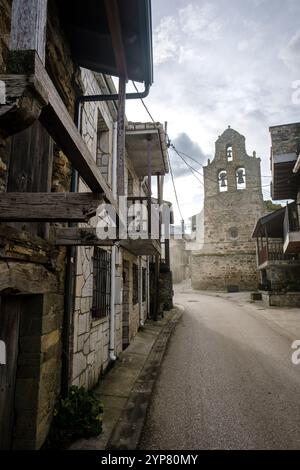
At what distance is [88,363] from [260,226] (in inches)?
616

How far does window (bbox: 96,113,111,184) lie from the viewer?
6070mm

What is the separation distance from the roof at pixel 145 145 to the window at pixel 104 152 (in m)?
1.19

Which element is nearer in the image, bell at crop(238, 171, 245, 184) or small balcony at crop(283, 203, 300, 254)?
small balcony at crop(283, 203, 300, 254)

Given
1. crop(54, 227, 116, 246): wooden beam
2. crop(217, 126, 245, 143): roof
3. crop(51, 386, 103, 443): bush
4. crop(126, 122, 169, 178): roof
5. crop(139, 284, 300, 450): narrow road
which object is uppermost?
crop(217, 126, 245, 143): roof

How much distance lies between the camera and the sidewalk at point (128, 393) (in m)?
3.06

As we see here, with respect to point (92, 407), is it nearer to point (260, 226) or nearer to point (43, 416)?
point (43, 416)

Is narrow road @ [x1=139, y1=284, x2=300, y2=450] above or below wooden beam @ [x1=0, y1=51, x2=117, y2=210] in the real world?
below

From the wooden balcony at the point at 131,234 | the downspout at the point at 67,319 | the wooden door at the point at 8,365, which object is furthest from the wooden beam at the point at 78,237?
the wooden door at the point at 8,365

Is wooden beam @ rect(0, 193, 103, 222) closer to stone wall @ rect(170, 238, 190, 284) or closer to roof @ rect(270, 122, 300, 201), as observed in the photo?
roof @ rect(270, 122, 300, 201)

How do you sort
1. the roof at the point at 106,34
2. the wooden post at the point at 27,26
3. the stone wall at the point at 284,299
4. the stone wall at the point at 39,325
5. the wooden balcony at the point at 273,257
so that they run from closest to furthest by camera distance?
the wooden post at the point at 27,26 < the stone wall at the point at 39,325 < the roof at the point at 106,34 < the stone wall at the point at 284,299 < the wooden balcony at the point at 273,257

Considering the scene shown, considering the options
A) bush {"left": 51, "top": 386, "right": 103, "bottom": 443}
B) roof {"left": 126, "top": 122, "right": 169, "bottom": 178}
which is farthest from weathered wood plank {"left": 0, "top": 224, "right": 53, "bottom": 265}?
roof {"left": 126, "top": 122, "right": 169, "bottom": 178}

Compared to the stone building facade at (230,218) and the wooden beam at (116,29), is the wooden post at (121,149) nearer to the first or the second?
the wooden beam at (116,29)

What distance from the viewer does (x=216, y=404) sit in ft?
13.1

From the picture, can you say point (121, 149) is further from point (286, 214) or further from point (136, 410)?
point (286, 214)
